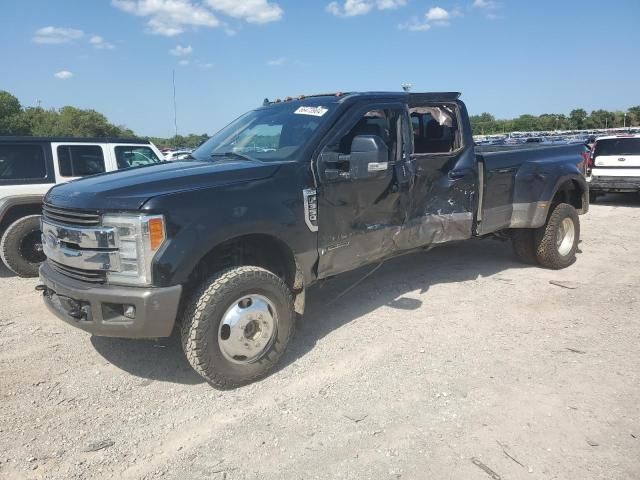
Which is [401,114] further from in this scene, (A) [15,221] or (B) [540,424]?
(A) [15,221]

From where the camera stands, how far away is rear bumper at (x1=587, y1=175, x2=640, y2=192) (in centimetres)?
1233

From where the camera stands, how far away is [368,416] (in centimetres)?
313

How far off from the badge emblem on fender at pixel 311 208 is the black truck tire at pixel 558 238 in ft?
12.0

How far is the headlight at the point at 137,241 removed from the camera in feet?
9.83

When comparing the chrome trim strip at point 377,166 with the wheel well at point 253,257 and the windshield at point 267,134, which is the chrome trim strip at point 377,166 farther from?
the wheel well at point 253,257

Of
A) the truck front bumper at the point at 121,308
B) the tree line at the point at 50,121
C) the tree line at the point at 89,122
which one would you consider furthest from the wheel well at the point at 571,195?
the tree line at the point at 50,121

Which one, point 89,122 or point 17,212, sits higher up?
point 89,122

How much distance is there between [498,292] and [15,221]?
6.21 metres

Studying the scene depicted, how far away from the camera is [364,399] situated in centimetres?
334

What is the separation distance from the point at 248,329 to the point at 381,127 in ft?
7.51

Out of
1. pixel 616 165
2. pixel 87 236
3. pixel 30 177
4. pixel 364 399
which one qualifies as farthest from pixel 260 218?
pixel 616 165

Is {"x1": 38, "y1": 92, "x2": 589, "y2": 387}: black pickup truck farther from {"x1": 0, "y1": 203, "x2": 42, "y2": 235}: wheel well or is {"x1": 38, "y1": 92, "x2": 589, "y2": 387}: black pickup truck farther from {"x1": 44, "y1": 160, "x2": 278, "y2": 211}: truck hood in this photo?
{"x1": 0, "y1": 203, "x2": 42, "y2": 235}: wheel well

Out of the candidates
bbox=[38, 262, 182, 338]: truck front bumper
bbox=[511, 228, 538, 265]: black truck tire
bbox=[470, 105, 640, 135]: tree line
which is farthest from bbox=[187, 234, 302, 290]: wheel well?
bbox=[470, 105, 640, 135]: tree line

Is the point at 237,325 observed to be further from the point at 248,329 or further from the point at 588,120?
the point at 588,120
